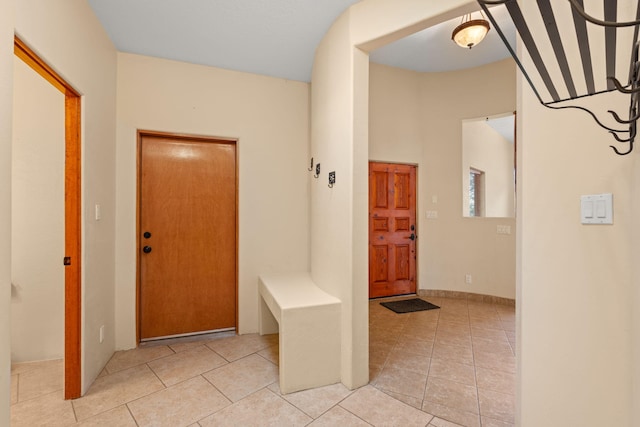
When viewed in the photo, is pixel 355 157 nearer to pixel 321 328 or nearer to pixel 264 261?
pixel 321 328

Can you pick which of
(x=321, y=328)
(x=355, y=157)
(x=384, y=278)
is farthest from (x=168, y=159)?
(x=384, y=278)

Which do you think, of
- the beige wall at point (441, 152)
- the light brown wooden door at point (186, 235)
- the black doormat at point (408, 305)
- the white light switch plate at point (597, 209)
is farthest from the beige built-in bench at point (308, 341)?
the beige wall at point (441, 152)

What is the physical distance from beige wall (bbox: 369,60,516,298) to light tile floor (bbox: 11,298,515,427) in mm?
1332

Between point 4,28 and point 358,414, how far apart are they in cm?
260

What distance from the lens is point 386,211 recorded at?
4.17 m

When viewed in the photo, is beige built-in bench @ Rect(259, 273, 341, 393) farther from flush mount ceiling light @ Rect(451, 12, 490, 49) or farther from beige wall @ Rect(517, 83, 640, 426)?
flush mount ceiling light @ Rect(451, 12, 490, 49)

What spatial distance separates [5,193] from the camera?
1.26 meters

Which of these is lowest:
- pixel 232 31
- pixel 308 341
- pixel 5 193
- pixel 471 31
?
pixel 308 341

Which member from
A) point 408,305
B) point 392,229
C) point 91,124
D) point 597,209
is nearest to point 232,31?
point 91,124

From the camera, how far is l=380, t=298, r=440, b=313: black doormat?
3682mm

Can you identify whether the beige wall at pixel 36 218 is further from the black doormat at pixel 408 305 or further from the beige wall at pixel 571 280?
the black doormat at pixel 408 305

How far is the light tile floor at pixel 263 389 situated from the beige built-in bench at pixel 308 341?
0.09 metres

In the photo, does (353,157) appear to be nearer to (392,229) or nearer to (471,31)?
(471,31)

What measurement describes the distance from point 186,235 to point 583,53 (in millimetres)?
3053
